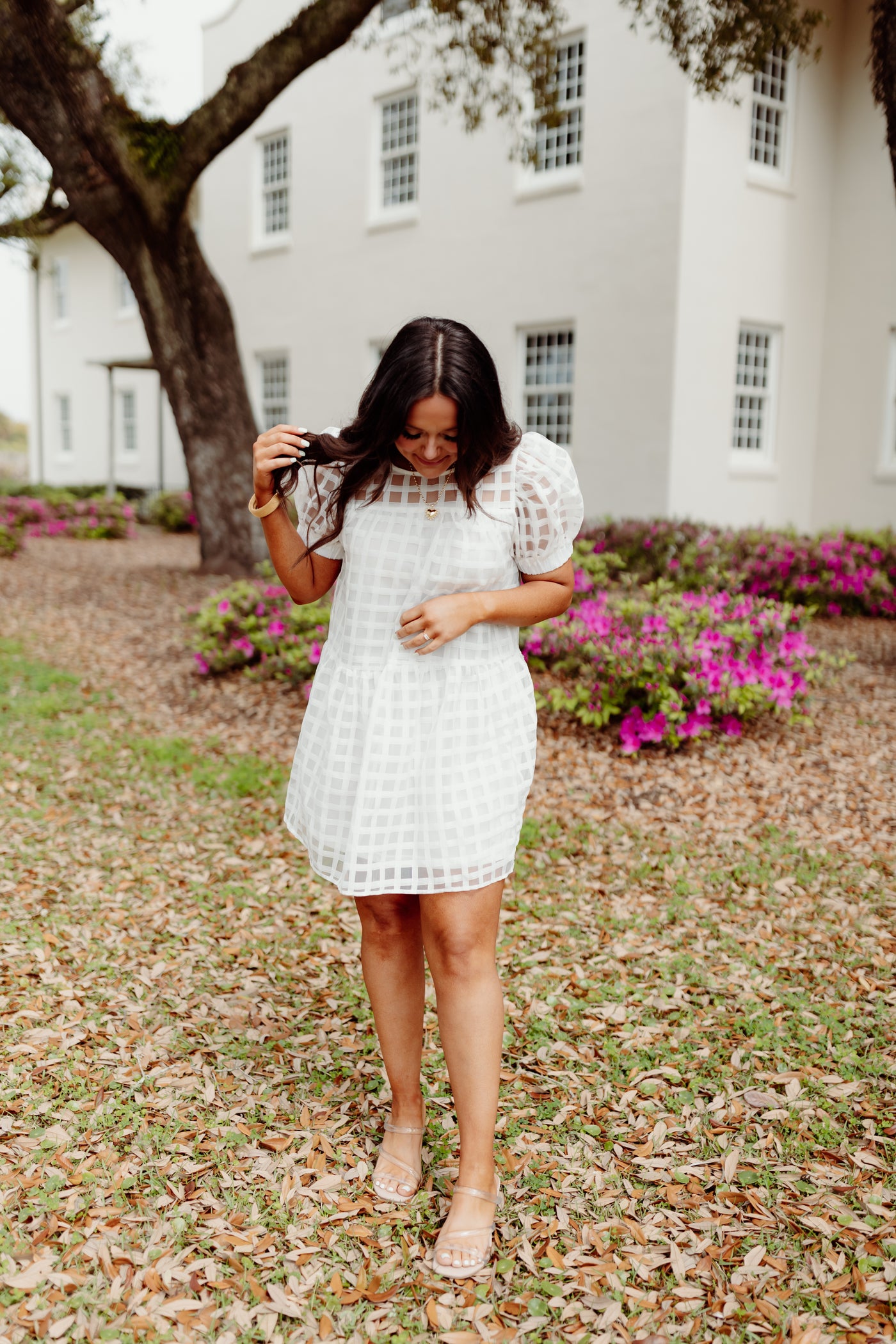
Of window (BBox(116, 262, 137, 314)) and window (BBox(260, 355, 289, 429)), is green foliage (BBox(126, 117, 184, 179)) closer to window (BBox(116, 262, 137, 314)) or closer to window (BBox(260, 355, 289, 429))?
window (BBox(260, 355, 289, 429))

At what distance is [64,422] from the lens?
25953 mm

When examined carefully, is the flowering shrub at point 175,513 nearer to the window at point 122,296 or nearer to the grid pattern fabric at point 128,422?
the grid pattern fabric at point 128,422

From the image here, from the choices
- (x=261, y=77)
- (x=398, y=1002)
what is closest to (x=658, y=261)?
(x=261, y=77)

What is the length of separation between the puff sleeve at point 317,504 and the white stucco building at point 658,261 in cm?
988

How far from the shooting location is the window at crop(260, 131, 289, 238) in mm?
17281

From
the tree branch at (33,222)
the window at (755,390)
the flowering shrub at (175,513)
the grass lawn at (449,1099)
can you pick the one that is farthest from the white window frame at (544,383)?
the grass lawn at (449,1099)

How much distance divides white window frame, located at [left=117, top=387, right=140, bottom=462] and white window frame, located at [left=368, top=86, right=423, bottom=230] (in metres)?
9.66

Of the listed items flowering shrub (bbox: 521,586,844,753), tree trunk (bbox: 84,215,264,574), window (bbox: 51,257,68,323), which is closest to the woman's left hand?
flowering shrub (bbox: 521,586,844,753)

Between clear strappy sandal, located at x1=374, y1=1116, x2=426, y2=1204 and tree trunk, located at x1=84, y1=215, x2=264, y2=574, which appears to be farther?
tree trunk, located at x1=84, y1=215, x2=264, y2=574

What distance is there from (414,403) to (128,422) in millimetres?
23398

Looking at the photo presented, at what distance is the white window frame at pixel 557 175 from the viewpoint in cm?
1238

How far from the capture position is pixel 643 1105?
2.97 meters

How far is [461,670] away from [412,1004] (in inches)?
33.5

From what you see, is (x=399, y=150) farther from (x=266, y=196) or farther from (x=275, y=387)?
(x=275, y=387)
